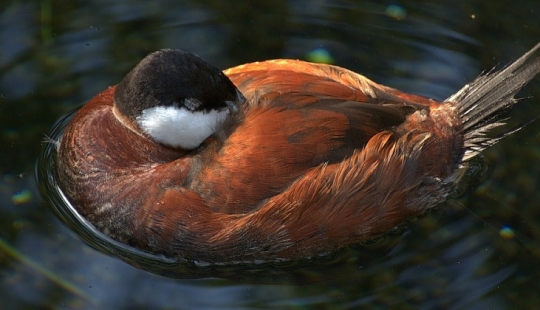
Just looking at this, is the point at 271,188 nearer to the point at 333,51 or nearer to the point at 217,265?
the point at 217,265

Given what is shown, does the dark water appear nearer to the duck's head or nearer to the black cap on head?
the duck's head

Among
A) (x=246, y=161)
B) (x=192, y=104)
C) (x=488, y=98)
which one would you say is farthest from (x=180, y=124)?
(x=488, y=98)

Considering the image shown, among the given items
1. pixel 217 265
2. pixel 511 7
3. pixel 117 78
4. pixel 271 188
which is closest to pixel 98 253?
pixel 217 265

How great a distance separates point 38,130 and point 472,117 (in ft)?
9.06

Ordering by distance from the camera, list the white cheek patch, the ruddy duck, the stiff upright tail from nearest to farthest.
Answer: the ruddy duck < the white cheek patch < the stiff upright tail

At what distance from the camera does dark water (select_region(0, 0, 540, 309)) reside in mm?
4961

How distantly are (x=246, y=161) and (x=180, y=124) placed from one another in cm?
46

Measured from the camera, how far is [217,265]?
16.4 ft

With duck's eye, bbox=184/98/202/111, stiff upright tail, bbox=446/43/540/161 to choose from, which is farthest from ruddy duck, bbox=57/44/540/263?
stiff upright tail, bbox=446/43/540/161

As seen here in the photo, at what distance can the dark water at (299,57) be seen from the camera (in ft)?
16.3

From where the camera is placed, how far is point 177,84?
4.77 metres

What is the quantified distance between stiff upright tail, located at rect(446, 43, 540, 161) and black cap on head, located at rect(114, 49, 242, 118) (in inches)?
58.9

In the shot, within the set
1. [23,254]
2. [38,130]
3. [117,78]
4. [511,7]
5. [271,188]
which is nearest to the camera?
[271,188]

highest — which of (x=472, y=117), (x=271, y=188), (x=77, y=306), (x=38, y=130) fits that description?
(x=472, y=117)
